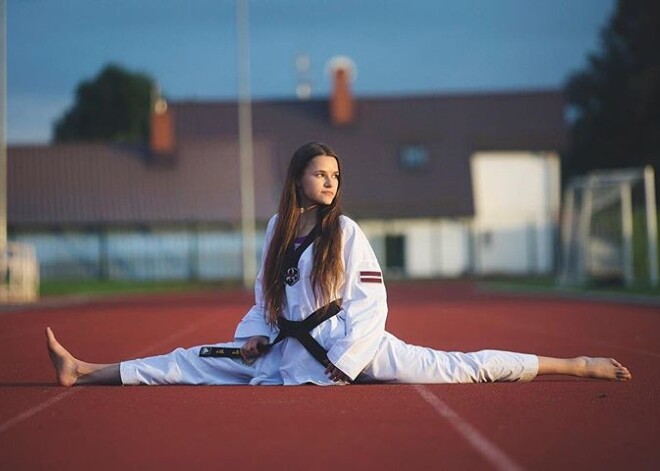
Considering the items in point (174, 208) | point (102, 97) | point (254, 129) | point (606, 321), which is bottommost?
point (606, 321)

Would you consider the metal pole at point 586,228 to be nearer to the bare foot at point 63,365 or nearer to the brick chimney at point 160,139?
the bare foot at point 63,365

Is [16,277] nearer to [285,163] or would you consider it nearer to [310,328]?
[285,163]

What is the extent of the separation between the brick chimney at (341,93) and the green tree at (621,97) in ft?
49.9

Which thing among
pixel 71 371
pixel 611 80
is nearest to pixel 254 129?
pixel 611 80

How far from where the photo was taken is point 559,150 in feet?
167

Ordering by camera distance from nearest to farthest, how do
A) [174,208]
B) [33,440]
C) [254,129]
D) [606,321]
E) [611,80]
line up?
[33,440]
[606,321]
[174,208]
[254,129]
[611,80]

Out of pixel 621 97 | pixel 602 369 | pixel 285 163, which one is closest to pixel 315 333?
pixel 602 369

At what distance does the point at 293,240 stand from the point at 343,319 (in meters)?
0.71

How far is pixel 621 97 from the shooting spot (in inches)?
2427

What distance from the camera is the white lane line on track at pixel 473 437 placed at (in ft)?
17.2

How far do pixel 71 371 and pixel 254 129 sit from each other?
44.5 meters

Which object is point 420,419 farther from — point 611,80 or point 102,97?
point 102,97

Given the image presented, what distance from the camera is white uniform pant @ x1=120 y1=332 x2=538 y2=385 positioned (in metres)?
7.91

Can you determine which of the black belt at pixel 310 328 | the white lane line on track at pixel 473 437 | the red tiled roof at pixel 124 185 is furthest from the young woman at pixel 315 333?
the red tiled roof at pixel 124 185
